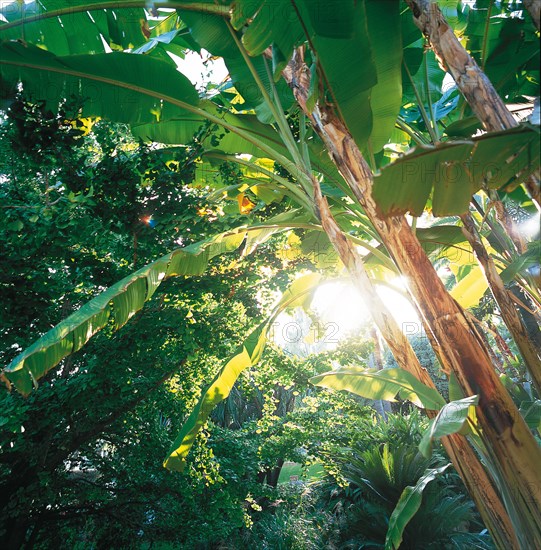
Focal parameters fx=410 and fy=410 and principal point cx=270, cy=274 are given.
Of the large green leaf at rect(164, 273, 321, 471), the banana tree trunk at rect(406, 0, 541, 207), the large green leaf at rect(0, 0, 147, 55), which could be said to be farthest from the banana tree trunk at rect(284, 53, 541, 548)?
the large green leaf at rect(0, 0, 147, 55)

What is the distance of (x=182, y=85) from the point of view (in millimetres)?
3250

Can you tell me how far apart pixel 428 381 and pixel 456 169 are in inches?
50.2

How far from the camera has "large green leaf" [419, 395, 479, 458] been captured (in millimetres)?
1576

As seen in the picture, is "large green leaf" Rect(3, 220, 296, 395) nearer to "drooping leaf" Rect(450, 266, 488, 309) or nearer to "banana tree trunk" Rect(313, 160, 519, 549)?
"banana tree trunk" Rect(313, 160, 519, 549)

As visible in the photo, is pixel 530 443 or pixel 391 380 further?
pixel 391 380

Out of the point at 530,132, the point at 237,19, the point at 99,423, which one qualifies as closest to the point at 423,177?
the point at 530,132

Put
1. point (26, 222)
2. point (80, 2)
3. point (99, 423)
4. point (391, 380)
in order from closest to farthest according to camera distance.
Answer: point (391, 380) → point (80, 2) → point (26, 222) → point (99, 423)

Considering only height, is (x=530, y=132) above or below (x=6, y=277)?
below

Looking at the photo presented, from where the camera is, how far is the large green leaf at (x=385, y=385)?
2283mm

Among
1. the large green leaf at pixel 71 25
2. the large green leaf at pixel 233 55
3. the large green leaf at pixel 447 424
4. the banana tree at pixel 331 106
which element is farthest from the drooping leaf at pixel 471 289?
the large green leaf at pixel 71 25

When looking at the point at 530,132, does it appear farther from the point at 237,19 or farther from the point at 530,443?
the point at 237,19

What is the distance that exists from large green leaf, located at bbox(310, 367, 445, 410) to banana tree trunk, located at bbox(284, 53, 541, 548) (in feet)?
0.63

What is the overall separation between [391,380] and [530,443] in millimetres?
725

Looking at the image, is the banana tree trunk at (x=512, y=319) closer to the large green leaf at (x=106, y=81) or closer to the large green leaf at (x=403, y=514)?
the large green leaf at (x=403, y=514)
